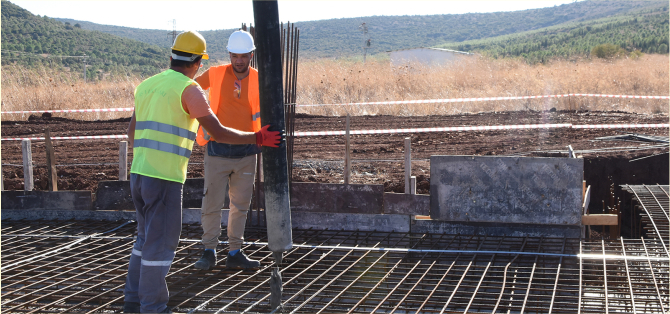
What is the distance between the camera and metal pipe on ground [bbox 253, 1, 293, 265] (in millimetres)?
3340

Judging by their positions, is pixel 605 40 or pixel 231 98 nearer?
pixel 231 98

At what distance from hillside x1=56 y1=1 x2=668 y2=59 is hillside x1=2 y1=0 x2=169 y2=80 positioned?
29.4m

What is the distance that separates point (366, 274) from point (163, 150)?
86.8 inches

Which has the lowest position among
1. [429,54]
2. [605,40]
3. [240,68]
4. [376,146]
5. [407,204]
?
[407,204]

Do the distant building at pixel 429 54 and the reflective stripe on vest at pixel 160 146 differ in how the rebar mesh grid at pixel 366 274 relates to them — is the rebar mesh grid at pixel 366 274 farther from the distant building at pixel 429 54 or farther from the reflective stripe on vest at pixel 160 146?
the distant building at pixel 429 54

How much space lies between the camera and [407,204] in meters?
6.29

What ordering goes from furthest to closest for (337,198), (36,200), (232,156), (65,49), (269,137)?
(65,49) < (36,200) < (337,198) < (232,156) < (269,137)

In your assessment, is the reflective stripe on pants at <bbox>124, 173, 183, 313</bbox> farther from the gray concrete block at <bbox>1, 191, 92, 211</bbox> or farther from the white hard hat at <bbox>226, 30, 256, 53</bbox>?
the gray concrete block at <bbox>1, 191, 92, 211</bbox>

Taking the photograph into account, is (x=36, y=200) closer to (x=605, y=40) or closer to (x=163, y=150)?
(x=163, y=150)

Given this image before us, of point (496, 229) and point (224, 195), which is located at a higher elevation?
point (224, 195)

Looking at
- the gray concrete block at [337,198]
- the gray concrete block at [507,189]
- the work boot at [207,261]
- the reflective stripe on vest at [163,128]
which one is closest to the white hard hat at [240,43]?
the reflective stripe on vest at [163,128]

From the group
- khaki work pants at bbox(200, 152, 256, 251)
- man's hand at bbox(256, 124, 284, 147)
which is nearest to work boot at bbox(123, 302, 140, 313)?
khaki work pants at bbox(200, 152, 256, 251)

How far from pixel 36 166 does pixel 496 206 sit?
908 centimetres

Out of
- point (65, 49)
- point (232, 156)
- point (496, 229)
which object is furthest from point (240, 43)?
point (65, 49)
